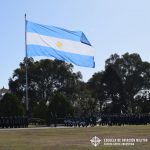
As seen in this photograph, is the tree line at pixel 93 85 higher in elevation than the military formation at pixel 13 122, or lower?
higher

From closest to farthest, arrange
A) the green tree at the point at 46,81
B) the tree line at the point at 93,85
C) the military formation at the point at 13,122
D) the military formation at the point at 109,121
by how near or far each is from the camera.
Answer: the military formation at the point at 13,122 → the military formation at the point at 109,121 → the tree line at the point at 93,85 → the green tree at the point at 46,81

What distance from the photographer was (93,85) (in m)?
95.6

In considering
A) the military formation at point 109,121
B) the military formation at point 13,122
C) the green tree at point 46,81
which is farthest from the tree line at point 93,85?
the military formation at point 13,122

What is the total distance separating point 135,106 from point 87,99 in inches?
348

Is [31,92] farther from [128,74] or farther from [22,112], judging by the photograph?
[22,112]

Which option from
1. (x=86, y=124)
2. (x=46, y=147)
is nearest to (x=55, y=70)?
(x=86, y=124)

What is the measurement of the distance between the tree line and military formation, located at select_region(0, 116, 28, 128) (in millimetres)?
42157

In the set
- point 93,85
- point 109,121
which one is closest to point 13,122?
point 109,121

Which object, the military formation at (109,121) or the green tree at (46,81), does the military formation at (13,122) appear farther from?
the green tree at (46,81)

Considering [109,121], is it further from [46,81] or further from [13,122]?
[46,81]

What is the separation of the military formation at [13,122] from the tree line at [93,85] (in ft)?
138

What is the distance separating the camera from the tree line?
282 ft

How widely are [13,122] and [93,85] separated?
5595 centimetres

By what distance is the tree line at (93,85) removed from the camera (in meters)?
86.0
